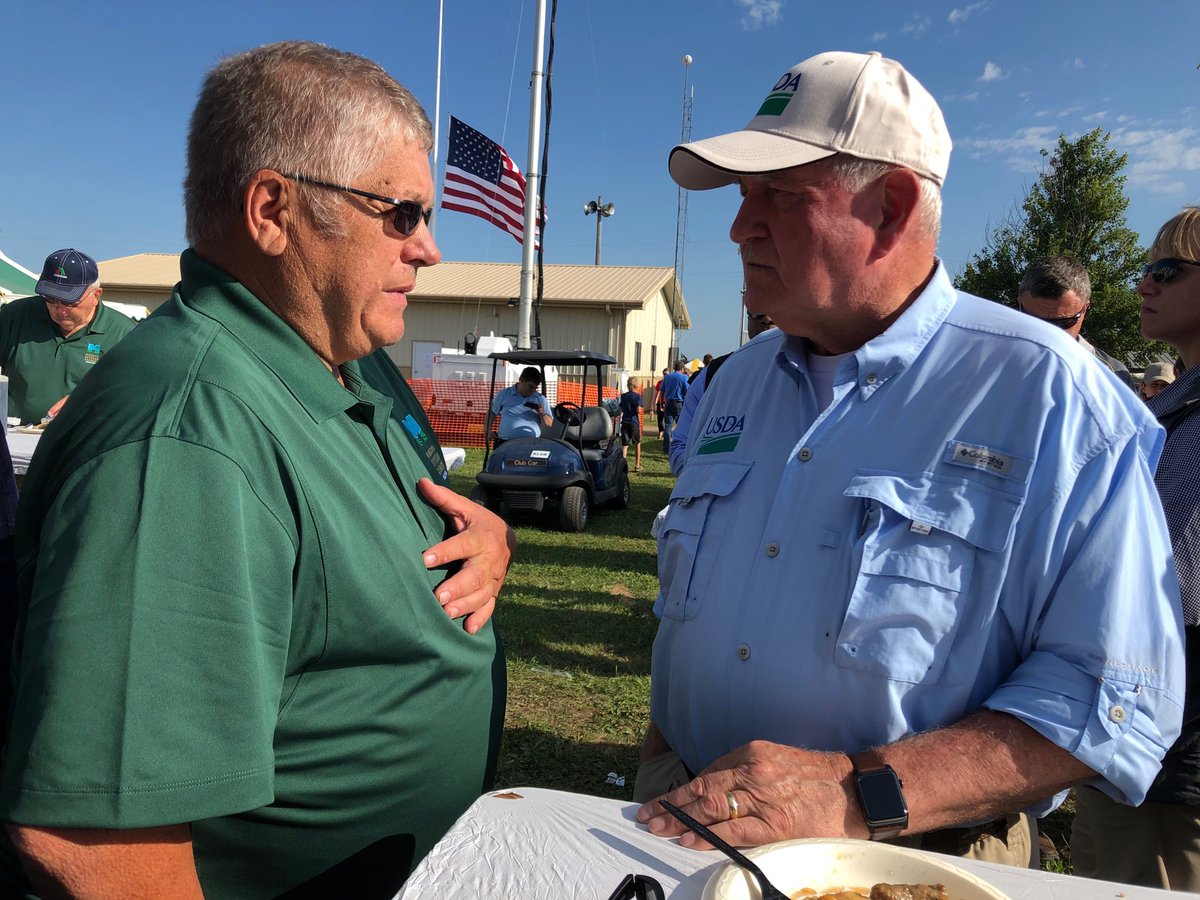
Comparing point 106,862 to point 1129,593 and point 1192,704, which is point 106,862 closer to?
point 1129,593

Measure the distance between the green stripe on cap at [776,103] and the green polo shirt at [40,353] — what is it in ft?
17.8

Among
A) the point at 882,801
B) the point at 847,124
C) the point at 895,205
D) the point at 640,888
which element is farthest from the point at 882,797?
the point at 847,124

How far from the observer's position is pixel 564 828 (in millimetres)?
1201

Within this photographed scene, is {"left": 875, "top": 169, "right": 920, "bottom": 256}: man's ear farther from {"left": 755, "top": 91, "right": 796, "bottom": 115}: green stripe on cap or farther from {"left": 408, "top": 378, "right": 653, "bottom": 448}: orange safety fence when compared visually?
{"left": 408, "top": 378, "right": 653, "bottom": 448}: orange safety fence

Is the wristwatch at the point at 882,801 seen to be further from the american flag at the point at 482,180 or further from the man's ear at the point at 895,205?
the american flag at the point at 482,180

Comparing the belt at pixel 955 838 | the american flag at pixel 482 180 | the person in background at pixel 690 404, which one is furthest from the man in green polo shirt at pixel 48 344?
the american flag at pixel 482 180

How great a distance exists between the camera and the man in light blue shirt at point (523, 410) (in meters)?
9.98

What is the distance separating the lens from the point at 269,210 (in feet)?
4.63

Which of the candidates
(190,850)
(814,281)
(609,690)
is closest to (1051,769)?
(814,281)

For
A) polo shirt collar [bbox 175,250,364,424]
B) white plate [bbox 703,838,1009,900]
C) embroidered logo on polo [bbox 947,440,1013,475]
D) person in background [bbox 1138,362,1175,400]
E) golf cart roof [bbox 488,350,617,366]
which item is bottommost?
white plate [bbox 703,838,1009,900]

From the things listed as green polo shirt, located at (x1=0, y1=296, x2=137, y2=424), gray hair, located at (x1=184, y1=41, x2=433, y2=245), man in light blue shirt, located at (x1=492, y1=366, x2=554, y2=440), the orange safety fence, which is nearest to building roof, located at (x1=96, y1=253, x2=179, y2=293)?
the orange safety fence

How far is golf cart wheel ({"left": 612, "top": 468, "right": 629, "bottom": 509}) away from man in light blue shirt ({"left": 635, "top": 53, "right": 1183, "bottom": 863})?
9066 mm

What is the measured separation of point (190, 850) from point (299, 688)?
26cm

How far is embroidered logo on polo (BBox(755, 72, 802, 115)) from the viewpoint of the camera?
1.69 meters
